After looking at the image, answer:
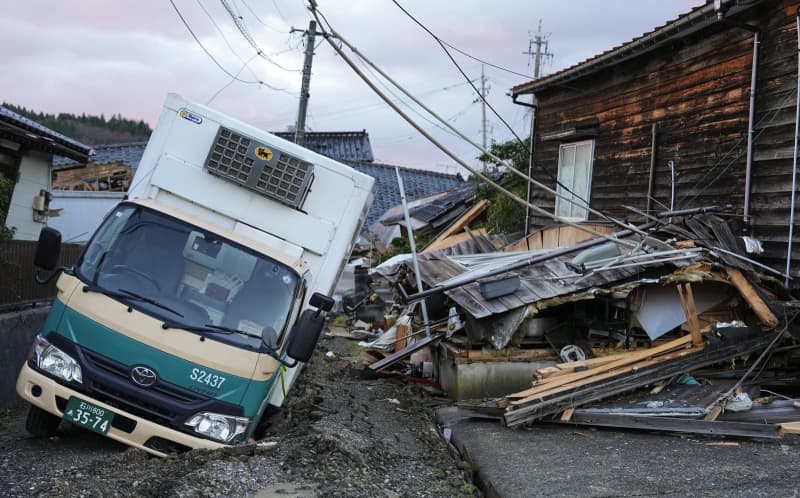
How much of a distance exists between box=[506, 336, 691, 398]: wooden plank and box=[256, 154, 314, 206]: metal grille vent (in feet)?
10.9

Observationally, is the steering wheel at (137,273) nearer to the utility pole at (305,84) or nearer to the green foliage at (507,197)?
the green foliage at (507,197)

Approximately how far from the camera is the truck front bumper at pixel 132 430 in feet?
17.9

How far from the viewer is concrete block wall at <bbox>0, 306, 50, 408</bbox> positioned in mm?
8508

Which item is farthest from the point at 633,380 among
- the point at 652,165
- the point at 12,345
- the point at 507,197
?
the point at 507,197

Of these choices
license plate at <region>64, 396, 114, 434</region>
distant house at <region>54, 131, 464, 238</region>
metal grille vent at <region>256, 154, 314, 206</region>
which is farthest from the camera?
distant house at <region>54, 131, 464, 238</region>

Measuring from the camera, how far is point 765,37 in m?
9.08

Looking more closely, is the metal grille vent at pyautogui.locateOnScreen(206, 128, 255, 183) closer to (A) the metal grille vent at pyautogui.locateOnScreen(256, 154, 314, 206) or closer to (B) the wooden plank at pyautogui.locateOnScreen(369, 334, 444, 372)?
(A) the metal grille vent at pyautogui.locateOnScreen(256, 154, 314, 206)

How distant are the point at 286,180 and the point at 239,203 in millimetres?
517

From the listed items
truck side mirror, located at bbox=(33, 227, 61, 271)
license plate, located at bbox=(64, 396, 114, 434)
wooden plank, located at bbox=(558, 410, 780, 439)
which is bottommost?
wooden plank, located at bbox=(558, 410, 780, 439)

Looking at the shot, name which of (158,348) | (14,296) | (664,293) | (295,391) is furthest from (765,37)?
(14,296)

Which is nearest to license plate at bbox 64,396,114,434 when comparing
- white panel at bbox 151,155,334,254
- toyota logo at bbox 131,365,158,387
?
toyota logo at bbox 131,365,158,387

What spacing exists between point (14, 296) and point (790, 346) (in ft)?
32.9

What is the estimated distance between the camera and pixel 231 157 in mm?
6684

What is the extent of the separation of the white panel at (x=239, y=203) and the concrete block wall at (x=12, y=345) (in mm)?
3756
